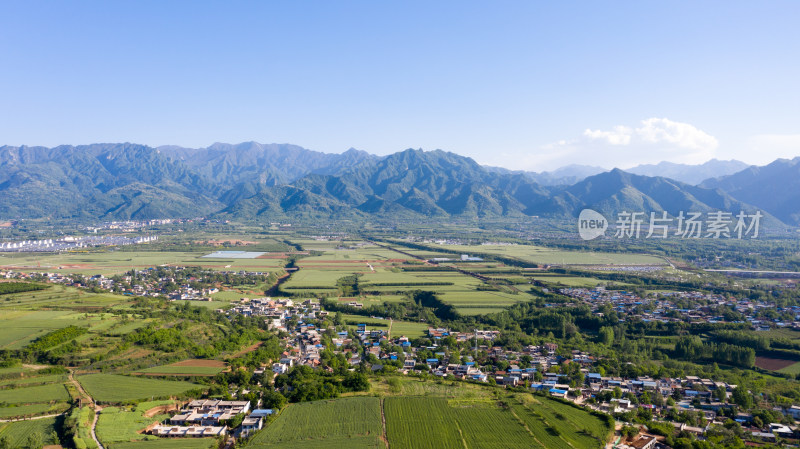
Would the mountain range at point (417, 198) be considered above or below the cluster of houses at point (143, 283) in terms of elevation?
above

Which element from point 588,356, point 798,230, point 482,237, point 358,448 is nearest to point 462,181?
point 482,237

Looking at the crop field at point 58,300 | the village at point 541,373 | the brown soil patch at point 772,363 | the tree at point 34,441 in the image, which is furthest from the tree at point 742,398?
the crop field at point 58,300

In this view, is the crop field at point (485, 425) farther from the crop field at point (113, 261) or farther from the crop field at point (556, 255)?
the crop field at point (556, 255)

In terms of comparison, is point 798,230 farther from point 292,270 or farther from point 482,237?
point 292,270

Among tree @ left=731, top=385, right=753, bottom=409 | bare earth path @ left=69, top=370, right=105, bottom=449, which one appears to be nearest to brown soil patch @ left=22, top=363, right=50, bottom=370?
bare earth path @ left=69, top=370, right=105, bottom=449

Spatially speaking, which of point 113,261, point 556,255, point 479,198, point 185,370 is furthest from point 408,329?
point 479,198
